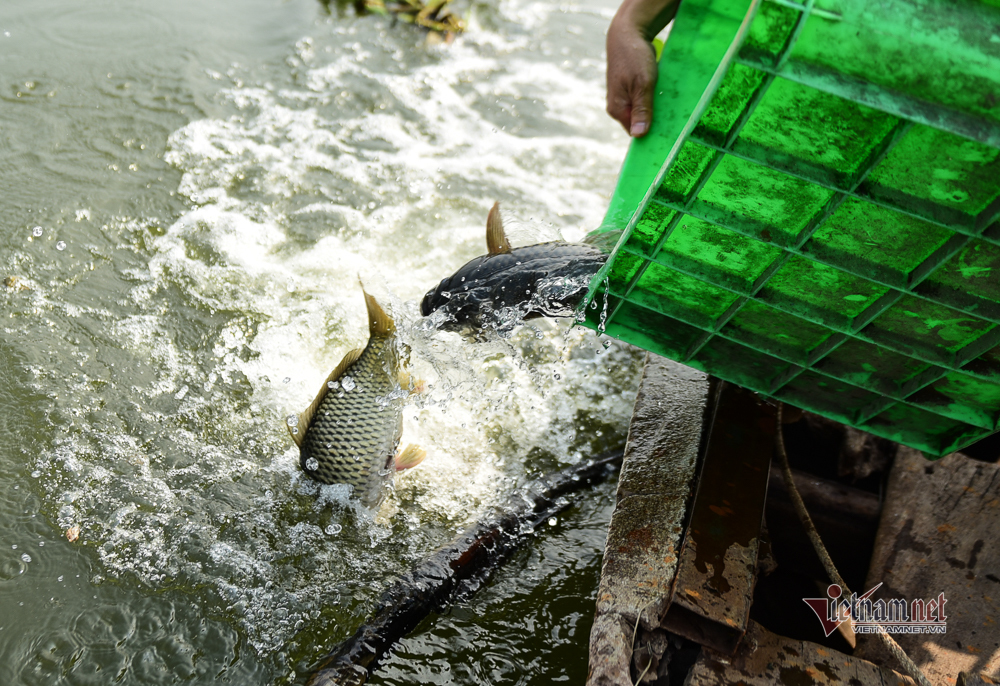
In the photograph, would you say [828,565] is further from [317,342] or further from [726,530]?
[317,342]

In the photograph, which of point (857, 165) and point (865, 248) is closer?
point (857, 165)

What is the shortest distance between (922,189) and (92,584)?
293cm

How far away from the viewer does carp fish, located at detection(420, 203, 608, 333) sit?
7.97 feet

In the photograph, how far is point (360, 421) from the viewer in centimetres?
272

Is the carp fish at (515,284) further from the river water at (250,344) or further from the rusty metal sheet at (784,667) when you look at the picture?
the rusty metal sheet at (784,667)

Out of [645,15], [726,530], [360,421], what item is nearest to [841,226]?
[726,530]

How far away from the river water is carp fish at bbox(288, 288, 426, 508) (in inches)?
5.0

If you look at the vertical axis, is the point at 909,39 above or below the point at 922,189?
above

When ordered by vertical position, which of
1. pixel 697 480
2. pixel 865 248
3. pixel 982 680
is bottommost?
pixel 697 480

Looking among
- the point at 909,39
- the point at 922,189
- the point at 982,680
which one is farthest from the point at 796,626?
the point at 909,39

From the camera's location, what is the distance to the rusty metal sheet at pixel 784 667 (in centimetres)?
172

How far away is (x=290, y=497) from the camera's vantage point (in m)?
2.88

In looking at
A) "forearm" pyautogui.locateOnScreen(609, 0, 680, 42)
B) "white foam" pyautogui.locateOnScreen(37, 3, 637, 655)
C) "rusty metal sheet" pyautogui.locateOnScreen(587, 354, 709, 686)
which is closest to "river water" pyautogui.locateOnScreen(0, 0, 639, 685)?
"white foam" pyautogui.locateOnScreen(37, 3, 637, 655)

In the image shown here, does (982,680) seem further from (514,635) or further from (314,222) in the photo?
(314,222)
